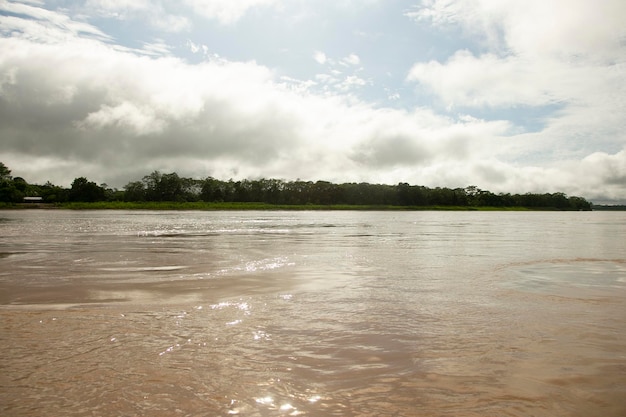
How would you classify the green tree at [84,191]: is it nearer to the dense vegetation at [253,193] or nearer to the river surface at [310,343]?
the dense vegetation at [253,193]

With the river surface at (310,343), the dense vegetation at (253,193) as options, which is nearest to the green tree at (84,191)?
the dense vegetation at (253,193)

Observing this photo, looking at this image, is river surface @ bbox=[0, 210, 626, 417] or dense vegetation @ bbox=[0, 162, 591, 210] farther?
dense vegetation @ bbox=[0, 162, 591, 210]

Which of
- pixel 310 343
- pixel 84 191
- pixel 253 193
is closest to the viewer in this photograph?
pixel 310 343

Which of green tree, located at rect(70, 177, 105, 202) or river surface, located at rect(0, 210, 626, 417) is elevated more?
green tree, located at rect(70, 177, 105, 202)

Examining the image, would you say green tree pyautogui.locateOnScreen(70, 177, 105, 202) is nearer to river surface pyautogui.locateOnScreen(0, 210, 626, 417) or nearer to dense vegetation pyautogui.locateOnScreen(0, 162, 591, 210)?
dense vegetation pyautogui.locateOnScreen(0, 162, 591, 210)

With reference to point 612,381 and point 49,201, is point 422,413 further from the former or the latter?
point 49,201

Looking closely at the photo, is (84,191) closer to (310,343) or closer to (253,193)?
(253,193)

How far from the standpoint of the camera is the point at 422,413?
4.14 m

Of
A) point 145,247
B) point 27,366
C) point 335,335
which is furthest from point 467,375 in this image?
point 145,247

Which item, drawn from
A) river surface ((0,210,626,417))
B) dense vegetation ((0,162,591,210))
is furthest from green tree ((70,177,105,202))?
river surface ((0,210,626,417))

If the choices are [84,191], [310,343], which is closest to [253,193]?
[84,191]

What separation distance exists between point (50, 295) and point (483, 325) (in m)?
9.04

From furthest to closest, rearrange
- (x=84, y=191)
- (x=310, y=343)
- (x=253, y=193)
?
(x=253, y=193) → (x=84, y=191) → (x=310, y=343)

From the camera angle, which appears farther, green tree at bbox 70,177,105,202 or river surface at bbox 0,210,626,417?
green tree at bbox 70,177,105,202
